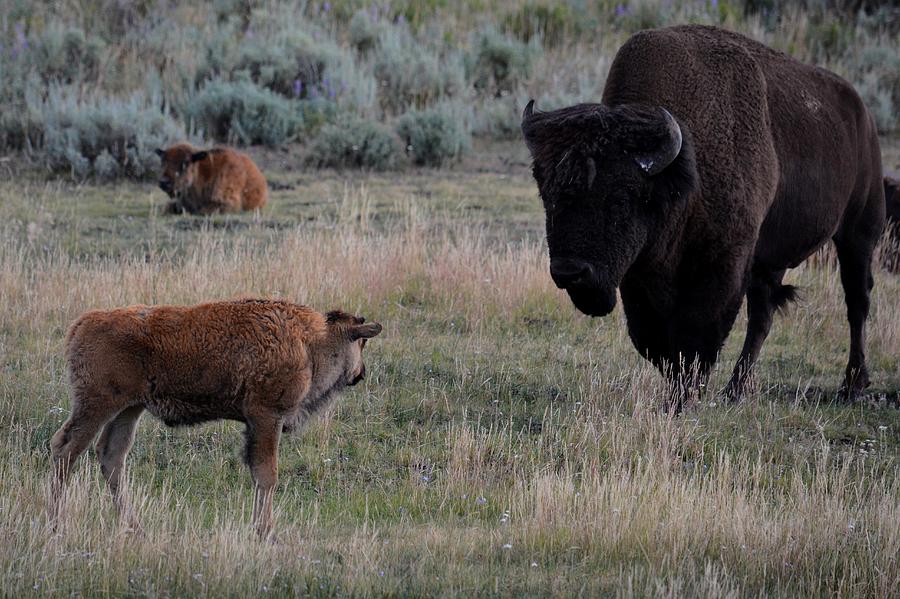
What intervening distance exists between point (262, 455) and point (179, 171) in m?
9.64

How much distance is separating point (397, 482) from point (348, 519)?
68cm

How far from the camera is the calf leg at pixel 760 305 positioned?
32.0 ft

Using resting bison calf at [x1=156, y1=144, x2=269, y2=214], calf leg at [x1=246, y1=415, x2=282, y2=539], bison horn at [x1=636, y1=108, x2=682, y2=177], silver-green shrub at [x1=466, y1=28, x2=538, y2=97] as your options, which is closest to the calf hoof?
bison horn at [x1=636, y1=108, x2=682, y2=177]

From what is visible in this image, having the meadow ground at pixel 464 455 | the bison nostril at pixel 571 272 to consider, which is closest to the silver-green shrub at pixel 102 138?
the meadow ground at pixel 464 455

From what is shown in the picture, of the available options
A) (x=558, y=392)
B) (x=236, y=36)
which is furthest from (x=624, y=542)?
(x=236, y=36)

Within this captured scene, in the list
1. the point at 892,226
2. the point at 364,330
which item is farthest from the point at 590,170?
the point at 892,226

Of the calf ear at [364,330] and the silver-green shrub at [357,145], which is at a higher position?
the calf ear at [364,330]

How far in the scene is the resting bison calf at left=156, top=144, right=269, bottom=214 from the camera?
1531 centimetres

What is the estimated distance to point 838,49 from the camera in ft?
81.6

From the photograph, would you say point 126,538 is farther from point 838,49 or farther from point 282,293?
point 838,49

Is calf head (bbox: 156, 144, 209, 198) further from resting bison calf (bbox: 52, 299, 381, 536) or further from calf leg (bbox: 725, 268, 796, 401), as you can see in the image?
resting bison calf (bbox: 52, 299, 381, 536)

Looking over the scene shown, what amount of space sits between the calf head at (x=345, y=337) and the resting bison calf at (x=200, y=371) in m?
0.01

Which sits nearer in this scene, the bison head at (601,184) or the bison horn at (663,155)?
the bison head at (601,184)

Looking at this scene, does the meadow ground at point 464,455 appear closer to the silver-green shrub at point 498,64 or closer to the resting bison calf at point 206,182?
the resting bison calf at point 206,182
